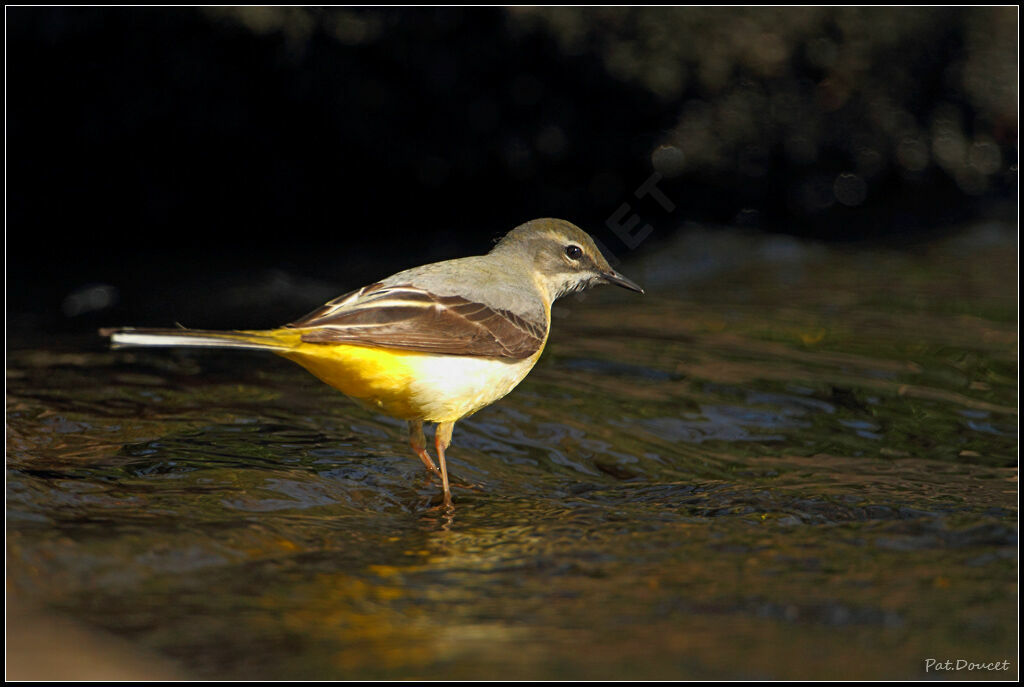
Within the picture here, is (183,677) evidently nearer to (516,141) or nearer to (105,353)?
(105,353)

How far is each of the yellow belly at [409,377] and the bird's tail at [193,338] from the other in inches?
6.4

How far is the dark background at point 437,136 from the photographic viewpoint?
10898mm

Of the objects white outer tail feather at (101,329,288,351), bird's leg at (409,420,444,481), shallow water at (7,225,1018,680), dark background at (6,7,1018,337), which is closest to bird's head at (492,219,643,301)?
shallow water at (7,225,1018,680)

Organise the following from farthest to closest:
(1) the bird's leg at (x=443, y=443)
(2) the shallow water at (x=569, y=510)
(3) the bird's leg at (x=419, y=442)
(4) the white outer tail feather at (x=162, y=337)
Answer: (3) the bird's leg at (x=419, y=442)
(1) the bird's leg at (x=443, y=443)
(4) the white outer tail feather at (x=162, y=337)
(2) the shallow water at (x=569, y=510)

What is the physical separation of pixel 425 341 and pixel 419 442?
1.00 m

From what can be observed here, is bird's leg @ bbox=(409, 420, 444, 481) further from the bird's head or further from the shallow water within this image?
the bird's head

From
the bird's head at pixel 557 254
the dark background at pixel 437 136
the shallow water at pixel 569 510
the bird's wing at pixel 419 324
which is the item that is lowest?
the shallow water at pixel 569 510

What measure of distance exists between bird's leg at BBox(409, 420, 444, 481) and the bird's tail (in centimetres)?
139

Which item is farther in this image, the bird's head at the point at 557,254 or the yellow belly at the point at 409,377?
the bird's head at the point at 557,254

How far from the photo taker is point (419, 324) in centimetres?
620

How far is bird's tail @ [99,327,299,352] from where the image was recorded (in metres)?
5.00

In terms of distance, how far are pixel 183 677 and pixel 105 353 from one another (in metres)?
5.04

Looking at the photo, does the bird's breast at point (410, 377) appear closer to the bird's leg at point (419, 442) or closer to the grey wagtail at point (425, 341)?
the grey wagtail at point (425, 341)

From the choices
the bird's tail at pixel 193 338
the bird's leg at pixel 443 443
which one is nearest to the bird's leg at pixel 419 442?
the bird's leg at pixel 443 443
